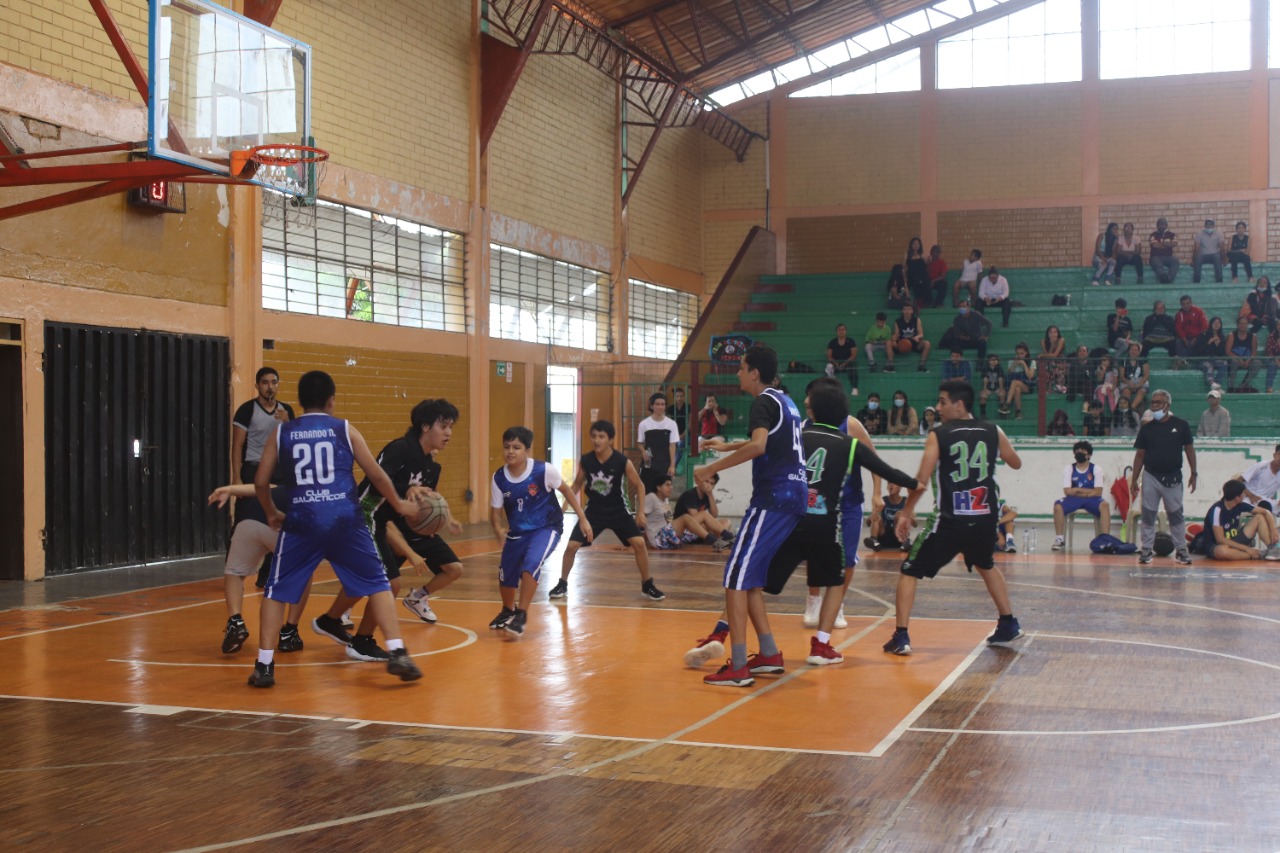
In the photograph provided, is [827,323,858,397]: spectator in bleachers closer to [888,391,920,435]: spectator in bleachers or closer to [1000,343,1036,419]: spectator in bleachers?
[888,391,920,435]: spectator in bleachers

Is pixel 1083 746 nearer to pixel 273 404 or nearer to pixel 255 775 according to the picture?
pixel 255 775

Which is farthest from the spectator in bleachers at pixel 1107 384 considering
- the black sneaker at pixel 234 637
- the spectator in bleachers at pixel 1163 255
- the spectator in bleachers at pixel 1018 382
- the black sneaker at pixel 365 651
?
the black sneaker at pixel 234 637

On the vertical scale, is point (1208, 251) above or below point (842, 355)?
above

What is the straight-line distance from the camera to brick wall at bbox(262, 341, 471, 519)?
59.8 ft

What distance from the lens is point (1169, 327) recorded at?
25359mm

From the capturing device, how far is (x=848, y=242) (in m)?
32.8

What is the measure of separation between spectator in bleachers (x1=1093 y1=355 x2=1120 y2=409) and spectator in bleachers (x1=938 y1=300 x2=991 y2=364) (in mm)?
4252

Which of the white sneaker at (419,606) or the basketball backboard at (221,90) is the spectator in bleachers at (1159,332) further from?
the white sneaker at (419,606)

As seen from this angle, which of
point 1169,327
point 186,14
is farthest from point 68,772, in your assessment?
point 1169,327

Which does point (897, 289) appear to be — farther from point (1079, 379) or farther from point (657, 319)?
point (1079, 379)

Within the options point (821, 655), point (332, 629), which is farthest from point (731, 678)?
point (332, 629)

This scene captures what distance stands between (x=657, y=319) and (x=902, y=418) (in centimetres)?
986

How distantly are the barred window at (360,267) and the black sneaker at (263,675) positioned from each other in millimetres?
10596

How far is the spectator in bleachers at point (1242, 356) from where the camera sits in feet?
69.2
